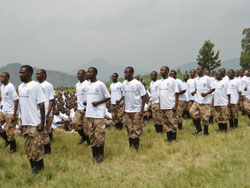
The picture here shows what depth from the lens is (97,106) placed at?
5.36 meters

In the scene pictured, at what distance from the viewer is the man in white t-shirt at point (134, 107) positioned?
19.8ft

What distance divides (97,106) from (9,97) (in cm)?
297

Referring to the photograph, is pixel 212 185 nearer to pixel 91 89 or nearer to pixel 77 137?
pixel 91 89

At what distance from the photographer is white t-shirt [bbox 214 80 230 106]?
7746 millimetres

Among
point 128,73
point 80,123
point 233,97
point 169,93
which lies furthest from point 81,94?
point 233,97

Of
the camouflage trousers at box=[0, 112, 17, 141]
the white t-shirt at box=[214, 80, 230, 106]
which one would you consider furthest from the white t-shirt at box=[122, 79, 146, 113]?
the camouflage trousers at box=[0, 112, 17, 141]

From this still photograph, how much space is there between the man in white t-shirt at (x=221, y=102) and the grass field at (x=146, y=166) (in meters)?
0.85

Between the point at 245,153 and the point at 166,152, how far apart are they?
177 centimetres

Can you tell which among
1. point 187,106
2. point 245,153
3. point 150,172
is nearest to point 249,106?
point 187,106

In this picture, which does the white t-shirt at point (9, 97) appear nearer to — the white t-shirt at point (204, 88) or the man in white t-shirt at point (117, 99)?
the man in white t-shirt at point (117, 99)

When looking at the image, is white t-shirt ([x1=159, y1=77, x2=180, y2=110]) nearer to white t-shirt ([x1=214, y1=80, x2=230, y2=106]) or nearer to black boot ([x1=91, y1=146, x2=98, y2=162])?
white t-shirt ([x1=214, y1=80, x2=230, y2=106])

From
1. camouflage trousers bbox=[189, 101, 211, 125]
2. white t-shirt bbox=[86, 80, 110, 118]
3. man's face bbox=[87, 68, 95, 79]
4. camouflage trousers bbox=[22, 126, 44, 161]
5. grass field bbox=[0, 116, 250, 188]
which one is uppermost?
man's face bbox=[87, 68, 95, 79]

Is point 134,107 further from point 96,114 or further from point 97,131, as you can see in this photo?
point 97,131

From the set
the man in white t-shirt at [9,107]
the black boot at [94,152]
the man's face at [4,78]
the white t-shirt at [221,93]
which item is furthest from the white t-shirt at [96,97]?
the white t-shirt at [221,93]
